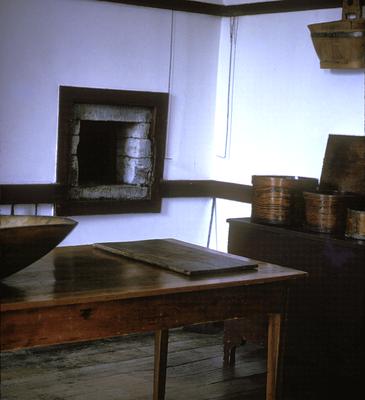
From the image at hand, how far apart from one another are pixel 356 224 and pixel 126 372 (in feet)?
5.40

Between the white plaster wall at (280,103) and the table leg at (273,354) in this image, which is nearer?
the table leg at (273,354)

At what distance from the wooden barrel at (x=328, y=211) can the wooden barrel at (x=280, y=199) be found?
192 mm

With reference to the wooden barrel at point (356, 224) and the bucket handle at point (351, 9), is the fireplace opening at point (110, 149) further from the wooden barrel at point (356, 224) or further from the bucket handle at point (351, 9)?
the wooden barrel at point (356, 224)

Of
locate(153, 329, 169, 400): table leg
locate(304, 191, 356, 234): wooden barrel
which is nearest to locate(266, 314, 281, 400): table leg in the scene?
locate(153, 329, 169, 400): table leg

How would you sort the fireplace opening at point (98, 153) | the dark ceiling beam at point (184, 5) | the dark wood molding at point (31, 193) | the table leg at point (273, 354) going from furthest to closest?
the fireplace opening at point (98, 153), the dark ceiling beam at point (184, 5), the dark wood molding at point (31, 193), the table leg at point (273, 354)

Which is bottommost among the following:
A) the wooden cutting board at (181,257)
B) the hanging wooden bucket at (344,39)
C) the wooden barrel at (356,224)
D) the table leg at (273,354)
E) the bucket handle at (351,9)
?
the table leg at (273,354)

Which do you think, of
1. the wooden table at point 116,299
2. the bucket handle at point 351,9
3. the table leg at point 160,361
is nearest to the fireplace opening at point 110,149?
the bucket handle at point 351,9

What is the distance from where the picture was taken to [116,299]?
113 inches

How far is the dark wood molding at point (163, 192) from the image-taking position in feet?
17.2

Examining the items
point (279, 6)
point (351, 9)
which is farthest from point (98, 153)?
point (351, 9)

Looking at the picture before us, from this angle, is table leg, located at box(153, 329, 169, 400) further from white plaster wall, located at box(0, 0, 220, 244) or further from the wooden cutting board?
white plaster wall, located at box(0, 0, 220, 244)

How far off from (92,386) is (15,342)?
6.37 feet

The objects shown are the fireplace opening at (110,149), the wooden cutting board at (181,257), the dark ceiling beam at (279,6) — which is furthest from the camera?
the fireplace opening at (110,149)

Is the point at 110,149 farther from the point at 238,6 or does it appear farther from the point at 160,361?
the point at 160,361
